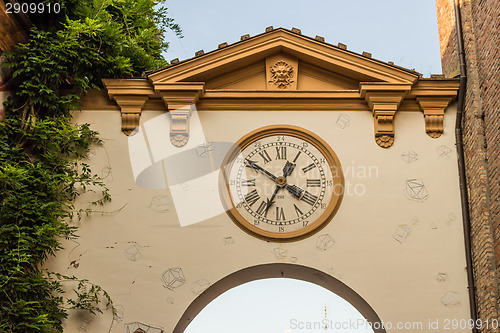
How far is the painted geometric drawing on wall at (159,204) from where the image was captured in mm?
8721

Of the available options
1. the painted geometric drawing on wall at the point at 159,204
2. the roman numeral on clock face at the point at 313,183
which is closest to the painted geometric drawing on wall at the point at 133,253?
the painted geometric drawing on wall at the point at 159,204

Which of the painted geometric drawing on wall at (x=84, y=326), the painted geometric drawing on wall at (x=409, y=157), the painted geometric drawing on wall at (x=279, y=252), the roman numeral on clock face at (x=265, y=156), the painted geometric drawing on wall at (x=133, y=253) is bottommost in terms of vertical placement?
the painted geometric drawing on wall at (x=84, y=326)

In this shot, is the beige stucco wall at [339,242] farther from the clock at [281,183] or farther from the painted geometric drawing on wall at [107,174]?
the clock at [281,183]

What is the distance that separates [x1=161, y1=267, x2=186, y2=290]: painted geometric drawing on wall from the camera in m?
8.41

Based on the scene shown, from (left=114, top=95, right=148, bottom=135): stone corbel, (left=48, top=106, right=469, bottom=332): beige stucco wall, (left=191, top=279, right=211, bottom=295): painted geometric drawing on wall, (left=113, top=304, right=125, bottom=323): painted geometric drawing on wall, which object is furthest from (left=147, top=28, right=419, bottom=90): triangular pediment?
(left=113, top=304, right=125, bottom=323): painted geometric drawing on wall

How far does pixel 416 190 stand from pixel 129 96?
11.3ft

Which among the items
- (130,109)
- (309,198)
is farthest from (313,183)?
(130,109)

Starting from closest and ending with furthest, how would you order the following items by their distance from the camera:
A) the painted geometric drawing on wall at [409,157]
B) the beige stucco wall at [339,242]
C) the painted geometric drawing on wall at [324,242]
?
the beige stucco wall at [339,242], the painted geometric drawing on wall at [324,242], the painted geometric drawing on wall at [409,157]

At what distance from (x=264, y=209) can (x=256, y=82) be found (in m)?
1.61

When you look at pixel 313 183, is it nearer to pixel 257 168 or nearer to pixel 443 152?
pixel 257 168

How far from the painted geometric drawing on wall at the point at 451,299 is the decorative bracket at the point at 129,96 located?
392 centimetres

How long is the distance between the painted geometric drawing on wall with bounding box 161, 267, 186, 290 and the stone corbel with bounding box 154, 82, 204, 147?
4.82 ft

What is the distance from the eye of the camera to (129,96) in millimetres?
9102

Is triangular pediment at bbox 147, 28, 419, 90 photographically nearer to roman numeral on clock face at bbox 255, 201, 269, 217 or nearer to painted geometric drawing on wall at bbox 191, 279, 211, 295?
roman numeral on clock face at bbox 255, 201, 269, 217
